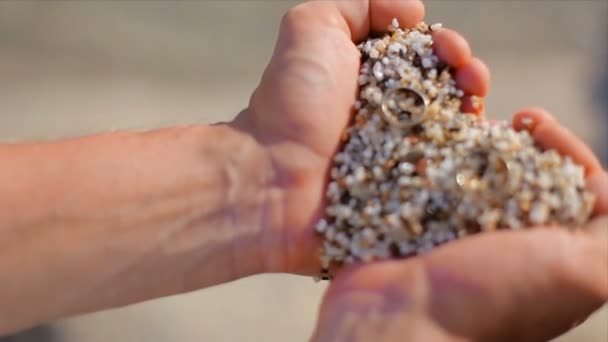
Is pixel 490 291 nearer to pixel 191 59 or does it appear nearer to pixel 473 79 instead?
pixel 473 79

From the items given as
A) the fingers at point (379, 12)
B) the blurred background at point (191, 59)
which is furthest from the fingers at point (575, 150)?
the blurred background at point (191, 59)

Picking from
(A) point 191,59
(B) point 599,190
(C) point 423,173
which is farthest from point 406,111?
(A) point 191,59

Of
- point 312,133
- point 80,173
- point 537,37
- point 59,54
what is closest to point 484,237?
point 312,133

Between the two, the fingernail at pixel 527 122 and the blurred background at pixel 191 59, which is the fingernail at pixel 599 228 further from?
the blurred background at pixel 191 59

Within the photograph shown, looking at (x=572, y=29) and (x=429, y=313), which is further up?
(x=572, y=29)

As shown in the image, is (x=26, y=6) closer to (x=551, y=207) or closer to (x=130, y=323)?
(x=130, y=323)
